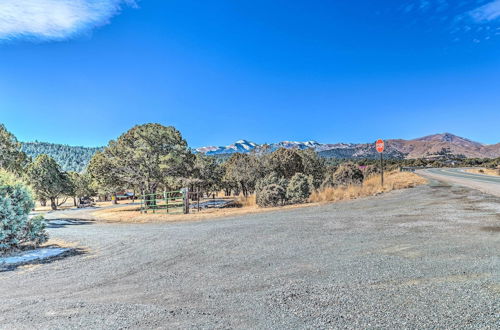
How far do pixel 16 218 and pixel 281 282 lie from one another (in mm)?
8882

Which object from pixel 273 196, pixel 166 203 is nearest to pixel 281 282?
pixel 273 196

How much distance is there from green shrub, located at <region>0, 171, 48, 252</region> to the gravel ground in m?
2.27

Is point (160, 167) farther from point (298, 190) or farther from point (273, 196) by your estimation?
point (298, 190)

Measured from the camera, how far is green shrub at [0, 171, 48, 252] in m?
8.97

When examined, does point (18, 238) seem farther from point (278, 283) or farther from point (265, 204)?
point (265, 204)

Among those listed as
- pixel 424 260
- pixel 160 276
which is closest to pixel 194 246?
pixel 160 276

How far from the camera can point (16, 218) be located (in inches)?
364

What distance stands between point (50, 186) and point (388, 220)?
1621 inches

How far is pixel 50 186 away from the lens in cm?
3809

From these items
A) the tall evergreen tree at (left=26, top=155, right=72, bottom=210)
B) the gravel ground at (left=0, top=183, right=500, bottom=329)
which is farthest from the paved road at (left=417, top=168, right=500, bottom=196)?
the tall evergreen tree at (left=26, top=155, right=72, bottom=210)

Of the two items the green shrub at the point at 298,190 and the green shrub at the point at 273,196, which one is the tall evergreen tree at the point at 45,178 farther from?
the green shrub at the point at 298,190

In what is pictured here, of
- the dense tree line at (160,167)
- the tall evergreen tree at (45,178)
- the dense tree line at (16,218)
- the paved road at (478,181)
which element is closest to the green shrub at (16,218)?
the dense tree line at (16,218)

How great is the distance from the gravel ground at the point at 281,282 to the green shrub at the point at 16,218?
227cm

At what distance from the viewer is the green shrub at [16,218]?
8.97 meters
